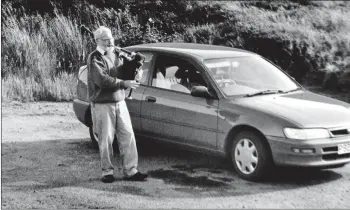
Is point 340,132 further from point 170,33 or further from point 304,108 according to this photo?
point 170,33

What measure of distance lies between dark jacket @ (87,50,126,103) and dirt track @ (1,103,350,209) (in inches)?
39.9

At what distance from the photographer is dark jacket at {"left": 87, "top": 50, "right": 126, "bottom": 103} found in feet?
26.2

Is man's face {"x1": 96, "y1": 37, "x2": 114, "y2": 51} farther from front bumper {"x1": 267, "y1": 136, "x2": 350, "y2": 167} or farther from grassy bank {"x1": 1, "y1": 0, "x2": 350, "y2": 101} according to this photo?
grassy bank {"x1": 1, "y1": 0, "x2": 350, "y2": 101}

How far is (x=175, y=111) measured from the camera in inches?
354

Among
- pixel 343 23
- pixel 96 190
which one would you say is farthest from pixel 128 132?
pixel 343 23

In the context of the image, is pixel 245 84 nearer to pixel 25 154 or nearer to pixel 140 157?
pixel 140 157

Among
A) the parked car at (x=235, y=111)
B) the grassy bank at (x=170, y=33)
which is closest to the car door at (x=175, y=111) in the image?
the parked car at (x=235, y=111)

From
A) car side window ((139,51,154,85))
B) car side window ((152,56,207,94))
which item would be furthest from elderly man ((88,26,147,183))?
car side window ((139,51,154,85))

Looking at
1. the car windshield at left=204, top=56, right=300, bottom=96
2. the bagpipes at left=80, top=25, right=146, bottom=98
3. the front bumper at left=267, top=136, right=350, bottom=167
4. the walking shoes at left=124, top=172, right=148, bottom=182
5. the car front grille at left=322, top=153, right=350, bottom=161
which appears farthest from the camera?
the car windshield at left=204, top=56, right=300, bottom=96

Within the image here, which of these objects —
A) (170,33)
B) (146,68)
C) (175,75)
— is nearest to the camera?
(175,75)

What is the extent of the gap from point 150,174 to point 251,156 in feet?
4.29

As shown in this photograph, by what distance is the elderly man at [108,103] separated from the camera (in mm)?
8055

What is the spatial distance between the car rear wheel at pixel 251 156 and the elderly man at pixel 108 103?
112 cm

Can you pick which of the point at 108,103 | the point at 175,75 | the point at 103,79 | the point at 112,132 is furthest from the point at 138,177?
the point at 175,75
